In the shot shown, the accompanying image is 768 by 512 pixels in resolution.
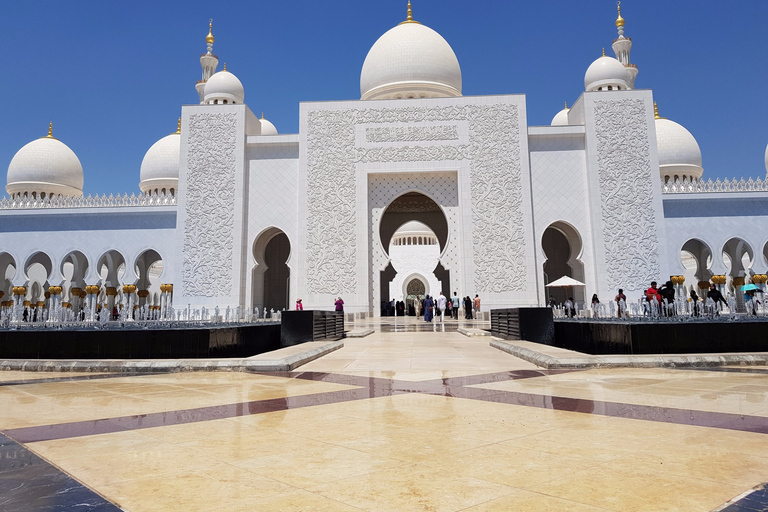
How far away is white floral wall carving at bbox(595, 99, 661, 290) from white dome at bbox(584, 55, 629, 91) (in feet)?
6.63

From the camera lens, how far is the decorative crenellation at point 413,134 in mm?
12648

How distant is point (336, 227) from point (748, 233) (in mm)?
9943

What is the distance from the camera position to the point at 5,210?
1356 centimetres

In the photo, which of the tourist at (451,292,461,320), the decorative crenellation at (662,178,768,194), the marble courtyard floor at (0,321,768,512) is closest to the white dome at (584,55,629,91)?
the decorative crenellation at (662,178,768,194)

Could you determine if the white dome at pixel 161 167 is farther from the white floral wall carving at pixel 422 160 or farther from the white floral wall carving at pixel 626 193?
the white floral wall carving at pixel 626 193

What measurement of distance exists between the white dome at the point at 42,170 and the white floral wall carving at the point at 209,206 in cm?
686

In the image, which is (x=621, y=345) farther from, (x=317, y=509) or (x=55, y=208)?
(x=55, y=208)

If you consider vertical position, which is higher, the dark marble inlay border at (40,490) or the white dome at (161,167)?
the white dome at (161,167)

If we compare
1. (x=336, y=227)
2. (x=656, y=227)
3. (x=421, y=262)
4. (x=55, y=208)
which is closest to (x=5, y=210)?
(x=55, y=208)

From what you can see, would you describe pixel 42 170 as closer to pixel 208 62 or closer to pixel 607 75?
pixel 208 62

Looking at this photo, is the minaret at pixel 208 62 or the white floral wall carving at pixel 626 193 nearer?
the white floral wall carving at pixel 626 193

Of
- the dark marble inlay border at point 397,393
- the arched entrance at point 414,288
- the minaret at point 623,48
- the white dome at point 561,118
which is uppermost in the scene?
the minaret at point 623,48

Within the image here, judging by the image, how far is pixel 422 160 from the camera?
41.2 feet

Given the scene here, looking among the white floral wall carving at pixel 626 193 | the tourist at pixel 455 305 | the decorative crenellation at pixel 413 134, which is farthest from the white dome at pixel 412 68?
the tourist at pixel 455 305
